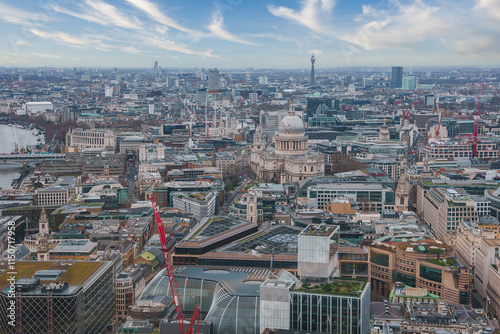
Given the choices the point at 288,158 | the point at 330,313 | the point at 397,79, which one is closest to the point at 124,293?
the point at 330,313

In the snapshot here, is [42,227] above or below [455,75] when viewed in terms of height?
below

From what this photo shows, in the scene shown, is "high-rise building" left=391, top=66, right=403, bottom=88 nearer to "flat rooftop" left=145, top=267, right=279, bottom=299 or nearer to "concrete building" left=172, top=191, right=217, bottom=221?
"concrete building" left=172, top=191, right=217, bottom=221

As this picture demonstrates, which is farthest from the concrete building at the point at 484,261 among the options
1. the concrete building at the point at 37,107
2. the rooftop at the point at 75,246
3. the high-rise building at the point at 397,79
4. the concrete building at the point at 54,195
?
the high-rise building at the point at 397,79

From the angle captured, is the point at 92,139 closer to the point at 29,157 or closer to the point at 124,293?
the point at 29,157

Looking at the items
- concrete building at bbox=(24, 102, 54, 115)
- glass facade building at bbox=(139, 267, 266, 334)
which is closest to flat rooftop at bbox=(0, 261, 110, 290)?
glass facade building at bbox=(139, 267, 266, 334)

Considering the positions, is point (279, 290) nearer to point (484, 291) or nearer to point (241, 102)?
point (484, 291)

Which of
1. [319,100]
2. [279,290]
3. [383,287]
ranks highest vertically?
[319,100]

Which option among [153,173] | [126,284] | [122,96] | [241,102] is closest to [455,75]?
[241,102]
